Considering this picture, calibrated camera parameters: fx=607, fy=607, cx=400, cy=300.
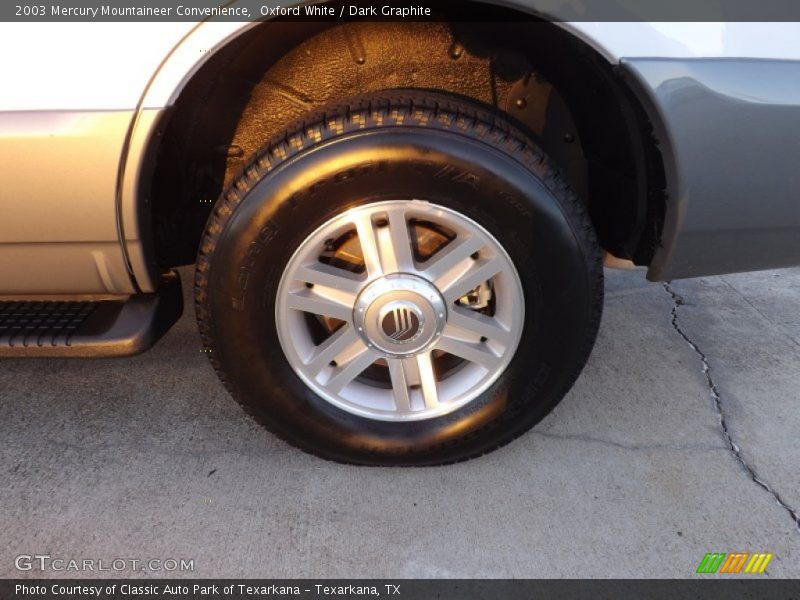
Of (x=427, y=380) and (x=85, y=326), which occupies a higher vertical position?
(x=85, y=326)

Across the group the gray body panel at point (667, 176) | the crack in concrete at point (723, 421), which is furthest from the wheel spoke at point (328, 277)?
the crack in concrete at point (723, 421)

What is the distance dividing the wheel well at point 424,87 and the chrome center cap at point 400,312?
22.9 inches

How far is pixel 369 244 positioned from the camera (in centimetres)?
155

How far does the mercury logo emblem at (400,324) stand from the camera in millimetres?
1601

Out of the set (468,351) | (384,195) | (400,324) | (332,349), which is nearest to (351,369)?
(332,349)

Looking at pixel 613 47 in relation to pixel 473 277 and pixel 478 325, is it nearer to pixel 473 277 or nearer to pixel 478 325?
pixel 473 277

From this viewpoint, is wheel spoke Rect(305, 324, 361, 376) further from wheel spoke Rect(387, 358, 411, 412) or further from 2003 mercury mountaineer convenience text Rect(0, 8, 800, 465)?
wheel spoke Rect(387, 358, 411, 412)

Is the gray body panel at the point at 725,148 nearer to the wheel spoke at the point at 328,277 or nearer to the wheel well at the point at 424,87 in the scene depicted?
the wheel well at the point at 424,87

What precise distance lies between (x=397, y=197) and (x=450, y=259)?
22 centimetres

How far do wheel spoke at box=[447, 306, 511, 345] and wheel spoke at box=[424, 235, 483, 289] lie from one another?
0.09 m

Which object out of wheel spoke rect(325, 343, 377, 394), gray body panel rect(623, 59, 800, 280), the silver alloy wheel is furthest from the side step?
gray body panel rect(623, 59, 800, 280)

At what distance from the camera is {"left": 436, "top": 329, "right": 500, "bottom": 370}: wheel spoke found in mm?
1670

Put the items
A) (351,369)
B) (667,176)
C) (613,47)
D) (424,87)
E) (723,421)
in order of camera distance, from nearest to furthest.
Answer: (613,47), (667,176), (351,369), (424,87), (723,421)

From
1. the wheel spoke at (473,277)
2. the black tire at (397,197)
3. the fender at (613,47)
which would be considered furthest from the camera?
the wheel spoke at (473,277)
